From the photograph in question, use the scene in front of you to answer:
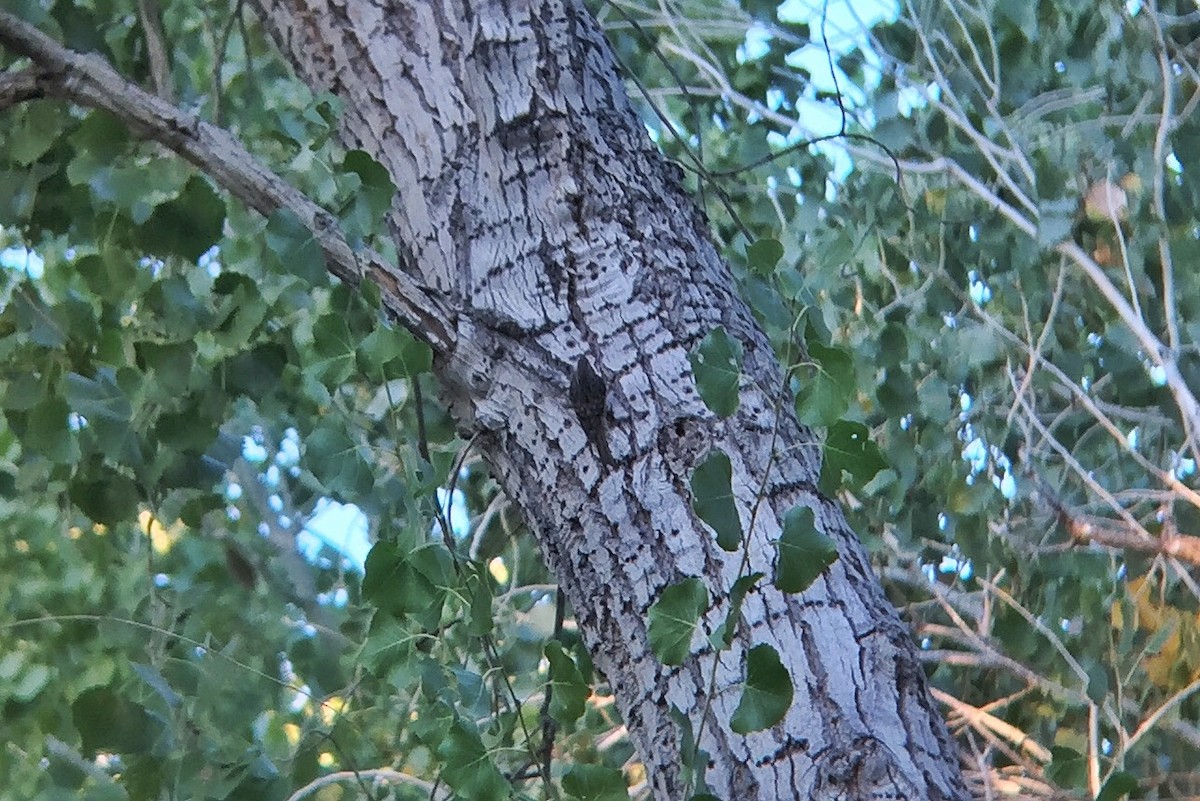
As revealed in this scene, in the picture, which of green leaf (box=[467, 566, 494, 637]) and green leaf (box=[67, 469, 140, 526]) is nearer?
green leaf (box=[467, 566, 494, 637])

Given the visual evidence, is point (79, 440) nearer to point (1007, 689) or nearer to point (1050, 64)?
point (1007, 689)

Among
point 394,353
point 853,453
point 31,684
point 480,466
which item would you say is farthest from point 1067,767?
point 480,466

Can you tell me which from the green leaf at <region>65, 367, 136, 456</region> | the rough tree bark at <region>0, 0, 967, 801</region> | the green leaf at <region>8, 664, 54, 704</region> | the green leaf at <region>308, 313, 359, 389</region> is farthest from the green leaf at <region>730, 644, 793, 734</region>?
the green leaf at <region>8, 664, 54, 704</region>

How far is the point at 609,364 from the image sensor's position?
519mm

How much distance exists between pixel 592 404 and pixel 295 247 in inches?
6.4

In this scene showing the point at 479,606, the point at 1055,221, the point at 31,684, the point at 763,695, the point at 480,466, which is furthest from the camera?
the point at 480,466

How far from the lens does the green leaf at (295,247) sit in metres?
0.51

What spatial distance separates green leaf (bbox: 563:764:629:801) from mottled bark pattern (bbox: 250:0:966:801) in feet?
0.12

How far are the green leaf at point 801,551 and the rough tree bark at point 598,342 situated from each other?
0.02 meters

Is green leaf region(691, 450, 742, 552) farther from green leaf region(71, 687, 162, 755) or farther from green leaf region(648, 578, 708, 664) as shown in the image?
green leaf region(71, 687, 162, 755)

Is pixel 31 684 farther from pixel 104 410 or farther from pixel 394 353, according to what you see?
pixel 394 353

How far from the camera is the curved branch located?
1.74 ft

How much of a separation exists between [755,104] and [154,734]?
895 mm

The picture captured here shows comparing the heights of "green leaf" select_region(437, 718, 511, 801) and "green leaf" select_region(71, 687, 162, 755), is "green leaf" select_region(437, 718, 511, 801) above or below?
below
